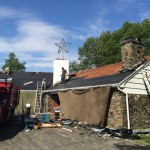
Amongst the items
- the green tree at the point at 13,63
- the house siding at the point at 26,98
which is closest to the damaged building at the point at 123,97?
the house siding at the point at 26,98

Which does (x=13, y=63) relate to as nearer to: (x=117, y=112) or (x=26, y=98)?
(x=26, y=98)

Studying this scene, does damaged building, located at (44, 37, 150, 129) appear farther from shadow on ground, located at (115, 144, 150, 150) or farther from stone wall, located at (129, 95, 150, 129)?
shadow on ground, located at (115, 144, 150, 150)

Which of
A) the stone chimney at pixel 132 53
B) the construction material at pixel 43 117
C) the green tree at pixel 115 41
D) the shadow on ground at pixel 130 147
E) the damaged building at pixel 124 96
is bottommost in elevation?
the shadow on ground at pixel 130 147

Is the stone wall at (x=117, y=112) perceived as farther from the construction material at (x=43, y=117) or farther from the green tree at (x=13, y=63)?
the green tree at (x=13, y=63)

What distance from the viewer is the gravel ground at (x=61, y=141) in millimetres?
12315

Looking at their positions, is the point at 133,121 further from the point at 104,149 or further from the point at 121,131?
the point at 104,149

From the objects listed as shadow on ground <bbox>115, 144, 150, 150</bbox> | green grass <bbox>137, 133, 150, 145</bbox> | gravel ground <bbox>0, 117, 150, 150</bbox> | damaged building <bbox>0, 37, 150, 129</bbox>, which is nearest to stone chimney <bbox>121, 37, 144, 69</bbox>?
damaged building <bbox>0, 37, 150, 129</bbox>

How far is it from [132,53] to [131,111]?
415cm

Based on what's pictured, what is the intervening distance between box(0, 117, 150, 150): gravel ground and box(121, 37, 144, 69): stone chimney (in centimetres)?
552

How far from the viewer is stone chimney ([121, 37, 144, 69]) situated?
1906cm

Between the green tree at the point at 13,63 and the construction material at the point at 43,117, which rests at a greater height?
the green tree at the point at 13,63

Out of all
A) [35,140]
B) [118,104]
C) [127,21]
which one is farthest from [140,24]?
[35,140]

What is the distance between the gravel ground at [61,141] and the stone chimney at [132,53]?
552 cm

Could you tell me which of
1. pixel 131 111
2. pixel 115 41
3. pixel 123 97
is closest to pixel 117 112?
pixel 131 111
